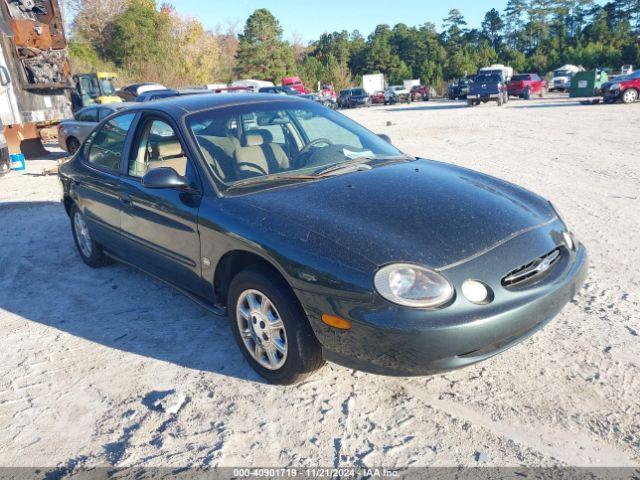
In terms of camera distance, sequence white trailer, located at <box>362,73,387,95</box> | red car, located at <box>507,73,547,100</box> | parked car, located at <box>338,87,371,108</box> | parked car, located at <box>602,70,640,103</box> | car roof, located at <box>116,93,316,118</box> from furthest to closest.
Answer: white trailer, located at <box>362,73,387,95</box> < parked car, located at <box>338,87,371,108</box> < red car, located at <box>507,73,547,100</box> < parked car, located at <box>602,70,640,103</box> < car roof, located at <box>116,93,316,118</box>

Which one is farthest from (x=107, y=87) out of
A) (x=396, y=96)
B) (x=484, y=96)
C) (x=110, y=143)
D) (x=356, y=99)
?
(x=396, y=96)

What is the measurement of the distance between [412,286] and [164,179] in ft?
5.77

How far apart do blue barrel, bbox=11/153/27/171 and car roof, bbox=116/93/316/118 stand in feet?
30.4

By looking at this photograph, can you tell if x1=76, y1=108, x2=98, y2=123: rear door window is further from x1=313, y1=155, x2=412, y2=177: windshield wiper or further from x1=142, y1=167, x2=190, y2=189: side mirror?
x1=313, y1=155, x2=412, y2=177: windshield wiper

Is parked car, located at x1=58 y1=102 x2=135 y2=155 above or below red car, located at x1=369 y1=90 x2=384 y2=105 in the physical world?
above

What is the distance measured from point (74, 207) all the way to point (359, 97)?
1549 inches

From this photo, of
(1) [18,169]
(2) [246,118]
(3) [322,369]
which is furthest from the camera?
(1) [18,169]

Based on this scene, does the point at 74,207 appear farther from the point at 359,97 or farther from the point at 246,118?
the point at 359,97

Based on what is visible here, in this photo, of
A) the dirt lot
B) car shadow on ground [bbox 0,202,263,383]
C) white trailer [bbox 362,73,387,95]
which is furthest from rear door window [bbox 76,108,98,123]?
white trailer [bbox 362,73,387,95]

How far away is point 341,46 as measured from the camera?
82625 millimetres

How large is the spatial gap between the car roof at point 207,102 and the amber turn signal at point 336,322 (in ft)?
6.44

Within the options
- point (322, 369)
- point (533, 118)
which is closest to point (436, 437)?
point (322, 369)

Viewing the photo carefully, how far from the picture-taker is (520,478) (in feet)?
7.62

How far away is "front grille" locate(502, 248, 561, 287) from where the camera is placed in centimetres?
270
